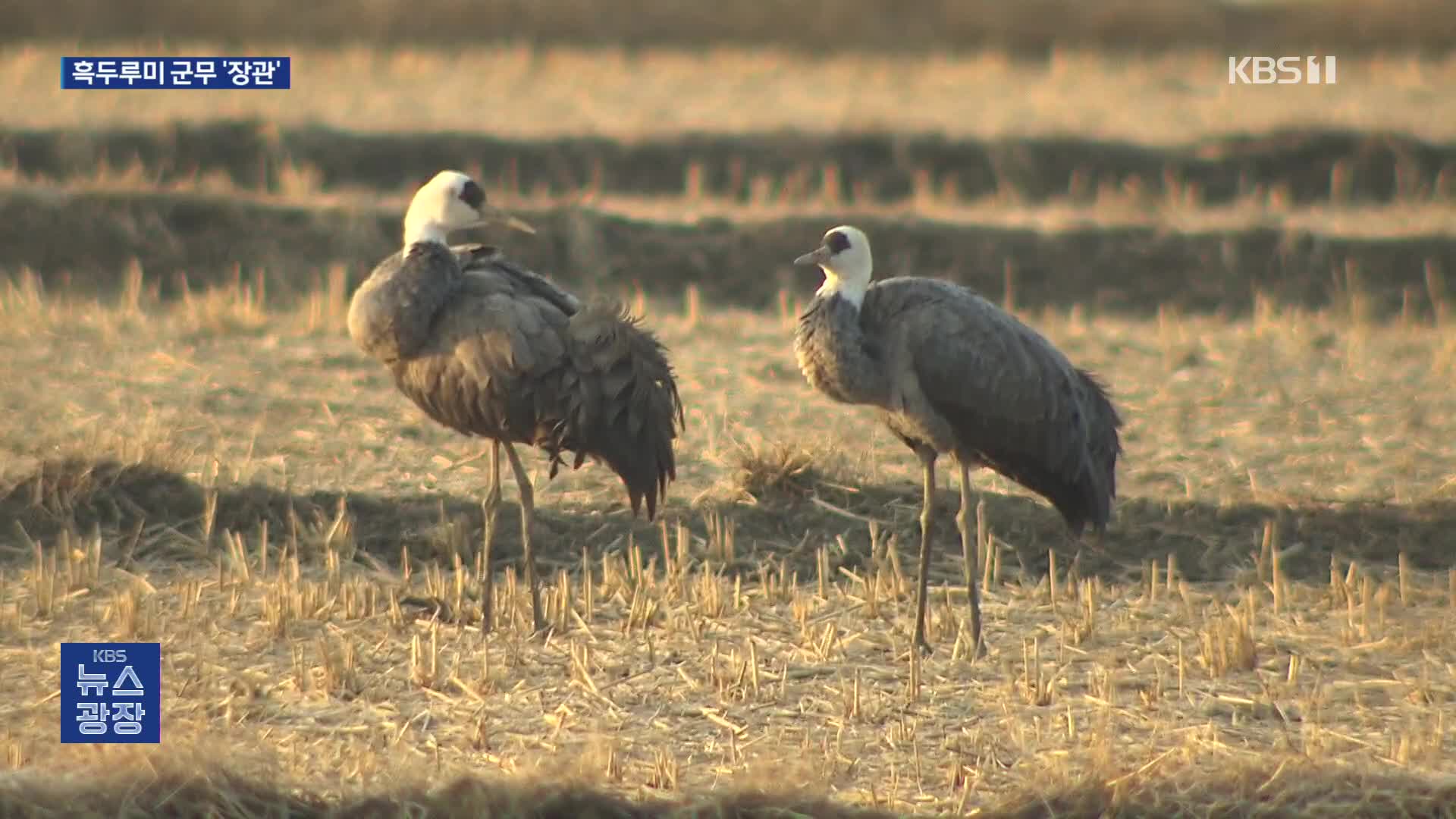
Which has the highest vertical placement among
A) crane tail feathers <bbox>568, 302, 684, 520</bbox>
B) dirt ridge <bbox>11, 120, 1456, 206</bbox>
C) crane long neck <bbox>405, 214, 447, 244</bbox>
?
dirt ridge <bbox>11, 120, 1456, 206</bbox>

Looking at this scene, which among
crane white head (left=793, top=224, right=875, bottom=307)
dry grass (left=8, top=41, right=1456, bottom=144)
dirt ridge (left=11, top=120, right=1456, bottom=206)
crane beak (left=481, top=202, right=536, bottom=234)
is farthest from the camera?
dry grass (left=8, top=41, right=1456, bottom=144)

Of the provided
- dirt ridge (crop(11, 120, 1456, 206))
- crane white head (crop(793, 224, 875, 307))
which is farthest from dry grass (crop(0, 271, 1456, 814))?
dirt ridge (crop(11, 120, 1456, 206))

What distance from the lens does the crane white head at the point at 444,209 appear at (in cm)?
838

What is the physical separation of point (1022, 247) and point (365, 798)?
34.6 feet

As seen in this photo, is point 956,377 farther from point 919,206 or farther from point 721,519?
point 919,206

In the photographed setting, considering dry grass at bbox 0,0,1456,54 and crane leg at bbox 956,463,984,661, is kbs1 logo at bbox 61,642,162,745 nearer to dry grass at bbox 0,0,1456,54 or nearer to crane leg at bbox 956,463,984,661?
crane leg at bbox 956,463,984,661

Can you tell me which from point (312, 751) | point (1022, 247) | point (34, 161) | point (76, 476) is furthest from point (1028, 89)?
point (312, 751)

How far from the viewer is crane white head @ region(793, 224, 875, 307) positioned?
25.7 feet

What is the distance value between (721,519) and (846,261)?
183 centimetres

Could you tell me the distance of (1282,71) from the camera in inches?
1017

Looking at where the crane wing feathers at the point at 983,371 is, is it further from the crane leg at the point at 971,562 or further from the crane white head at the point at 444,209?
the crane white head at the point at 444,209

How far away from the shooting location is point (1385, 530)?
9.37 m

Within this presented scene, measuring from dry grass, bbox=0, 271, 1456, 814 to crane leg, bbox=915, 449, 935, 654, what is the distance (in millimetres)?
143

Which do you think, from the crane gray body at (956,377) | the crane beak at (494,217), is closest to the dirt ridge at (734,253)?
the crane beak at (494,217)
